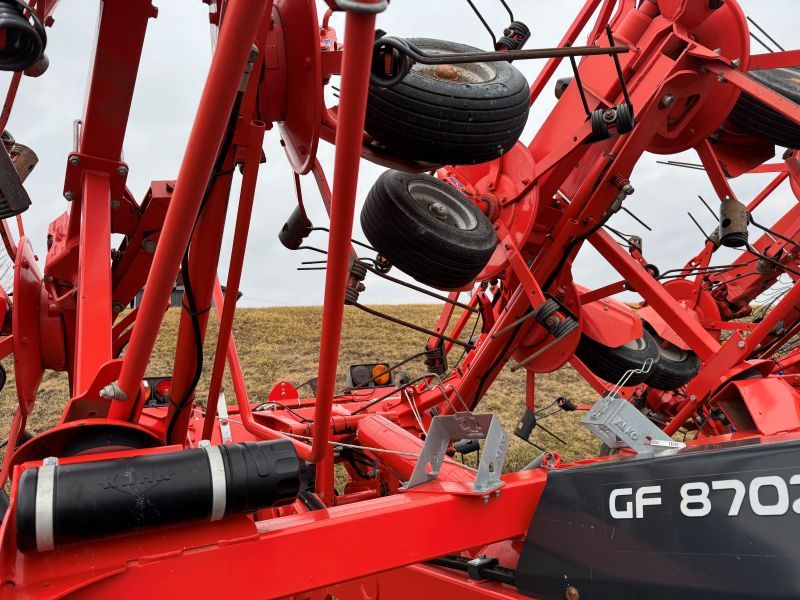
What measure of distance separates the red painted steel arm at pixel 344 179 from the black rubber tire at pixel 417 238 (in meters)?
1.38

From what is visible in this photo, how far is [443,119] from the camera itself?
2.30 m

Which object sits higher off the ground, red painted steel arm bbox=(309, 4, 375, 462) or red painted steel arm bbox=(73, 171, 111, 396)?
→ red painted steel arm bbox=(309, 4, 375, 462)

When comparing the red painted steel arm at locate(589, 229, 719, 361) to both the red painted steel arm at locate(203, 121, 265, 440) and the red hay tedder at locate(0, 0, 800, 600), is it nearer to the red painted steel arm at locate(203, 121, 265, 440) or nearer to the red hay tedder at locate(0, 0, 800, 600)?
the red hay tedder at locate(0, 0, 800, 600)

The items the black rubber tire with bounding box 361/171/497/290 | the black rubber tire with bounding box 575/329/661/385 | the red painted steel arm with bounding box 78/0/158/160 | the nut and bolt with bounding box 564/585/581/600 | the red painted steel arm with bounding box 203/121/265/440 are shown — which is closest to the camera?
the nut and bolt with bounding box 564/585/581/600

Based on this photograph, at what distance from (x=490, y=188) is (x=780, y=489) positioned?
2678 millimetres

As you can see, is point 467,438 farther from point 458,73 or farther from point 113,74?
point 113,74

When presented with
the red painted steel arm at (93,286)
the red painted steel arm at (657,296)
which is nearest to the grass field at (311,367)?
the red painted steel arm at (657,296)

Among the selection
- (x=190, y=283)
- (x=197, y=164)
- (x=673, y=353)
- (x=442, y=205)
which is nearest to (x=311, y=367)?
(x=673, y=353)

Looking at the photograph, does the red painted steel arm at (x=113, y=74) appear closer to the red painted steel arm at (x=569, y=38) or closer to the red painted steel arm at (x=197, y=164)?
the red painted steel arm at (x=197, y=164)

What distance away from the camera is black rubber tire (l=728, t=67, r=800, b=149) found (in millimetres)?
3949

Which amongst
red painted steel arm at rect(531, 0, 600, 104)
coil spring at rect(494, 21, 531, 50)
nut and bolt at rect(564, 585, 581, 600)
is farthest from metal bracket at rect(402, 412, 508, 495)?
red painted steel arm at rect(531, 0, 600, 104)

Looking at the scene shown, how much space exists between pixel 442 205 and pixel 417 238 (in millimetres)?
366

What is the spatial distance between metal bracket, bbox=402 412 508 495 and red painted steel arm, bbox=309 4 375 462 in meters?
0.39

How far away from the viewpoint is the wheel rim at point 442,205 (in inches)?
126
